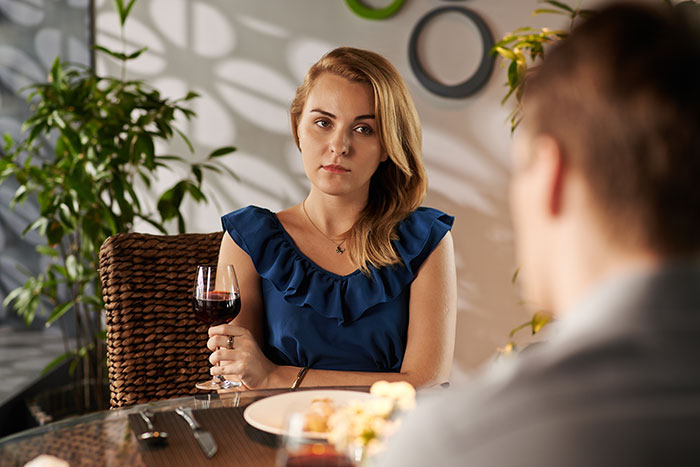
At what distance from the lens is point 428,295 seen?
1722mm

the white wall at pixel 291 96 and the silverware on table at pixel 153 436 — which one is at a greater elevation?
the white wall at pixel 291 96

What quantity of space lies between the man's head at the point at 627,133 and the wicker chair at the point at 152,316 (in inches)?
58.8

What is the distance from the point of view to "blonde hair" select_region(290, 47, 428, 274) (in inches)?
68.2

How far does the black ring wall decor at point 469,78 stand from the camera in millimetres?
3133

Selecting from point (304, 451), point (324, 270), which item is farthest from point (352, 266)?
point (304, 451)

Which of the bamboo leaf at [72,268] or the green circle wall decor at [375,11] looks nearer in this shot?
the bamboo leaf at [72,268]

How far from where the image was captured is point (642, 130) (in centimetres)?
38

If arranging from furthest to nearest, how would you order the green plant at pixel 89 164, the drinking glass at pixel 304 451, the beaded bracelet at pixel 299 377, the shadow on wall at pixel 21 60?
1. the shadow on wall at pixel 21 60
2. the green plant at pixel 89 164
3. the beaded bracelet at pixel 299 377
4. the drinking glass at pixel 304 451

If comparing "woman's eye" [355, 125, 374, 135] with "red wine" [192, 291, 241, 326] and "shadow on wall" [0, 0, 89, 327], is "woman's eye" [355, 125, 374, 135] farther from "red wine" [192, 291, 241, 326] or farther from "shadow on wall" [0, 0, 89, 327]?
"shadow on wall" [0, 0, 89, 327]

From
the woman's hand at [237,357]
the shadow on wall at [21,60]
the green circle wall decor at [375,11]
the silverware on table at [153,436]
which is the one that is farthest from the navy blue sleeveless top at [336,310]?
the shadow on wall at [21,60]

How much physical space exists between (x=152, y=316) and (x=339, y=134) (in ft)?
2.21

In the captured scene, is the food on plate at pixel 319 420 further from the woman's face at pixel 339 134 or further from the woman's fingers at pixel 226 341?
the woman's face at pixel 339 134

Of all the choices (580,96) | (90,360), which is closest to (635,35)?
(580,96)

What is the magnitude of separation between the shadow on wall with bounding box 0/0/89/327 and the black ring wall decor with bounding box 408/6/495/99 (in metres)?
1.61
